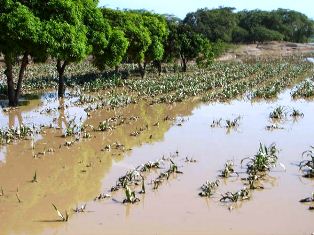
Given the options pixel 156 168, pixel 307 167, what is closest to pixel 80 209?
pixel 156 168

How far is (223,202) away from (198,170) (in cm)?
246

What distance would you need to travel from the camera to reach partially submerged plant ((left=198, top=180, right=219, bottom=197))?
10.7 meters

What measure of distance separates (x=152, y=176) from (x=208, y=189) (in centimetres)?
195

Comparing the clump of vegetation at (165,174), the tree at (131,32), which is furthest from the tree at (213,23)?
the clump of vegetation at (165,174)

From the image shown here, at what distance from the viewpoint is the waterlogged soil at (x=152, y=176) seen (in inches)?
363

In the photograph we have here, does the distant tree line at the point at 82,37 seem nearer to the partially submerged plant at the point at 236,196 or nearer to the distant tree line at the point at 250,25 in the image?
the partially submerged plant at the point at 236,196

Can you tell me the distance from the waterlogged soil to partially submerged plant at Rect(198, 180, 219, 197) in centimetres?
16

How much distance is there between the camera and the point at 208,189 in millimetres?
10703

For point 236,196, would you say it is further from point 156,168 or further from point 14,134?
point 14,134

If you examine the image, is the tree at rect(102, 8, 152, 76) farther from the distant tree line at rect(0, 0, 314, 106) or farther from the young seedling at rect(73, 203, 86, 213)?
the young seedling at rect(73, 203, 86, 213)

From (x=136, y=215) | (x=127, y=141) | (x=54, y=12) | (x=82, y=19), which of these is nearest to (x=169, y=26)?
(x=82, y=19)

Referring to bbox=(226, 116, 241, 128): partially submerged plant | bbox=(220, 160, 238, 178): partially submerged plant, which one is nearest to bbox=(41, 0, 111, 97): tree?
bbox=(226, 116, 241, 128): partially submerged plant

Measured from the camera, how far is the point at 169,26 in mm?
41156

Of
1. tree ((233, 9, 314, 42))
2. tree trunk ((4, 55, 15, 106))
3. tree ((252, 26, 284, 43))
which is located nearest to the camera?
tree trunk ((4, 55, 15, 106))
